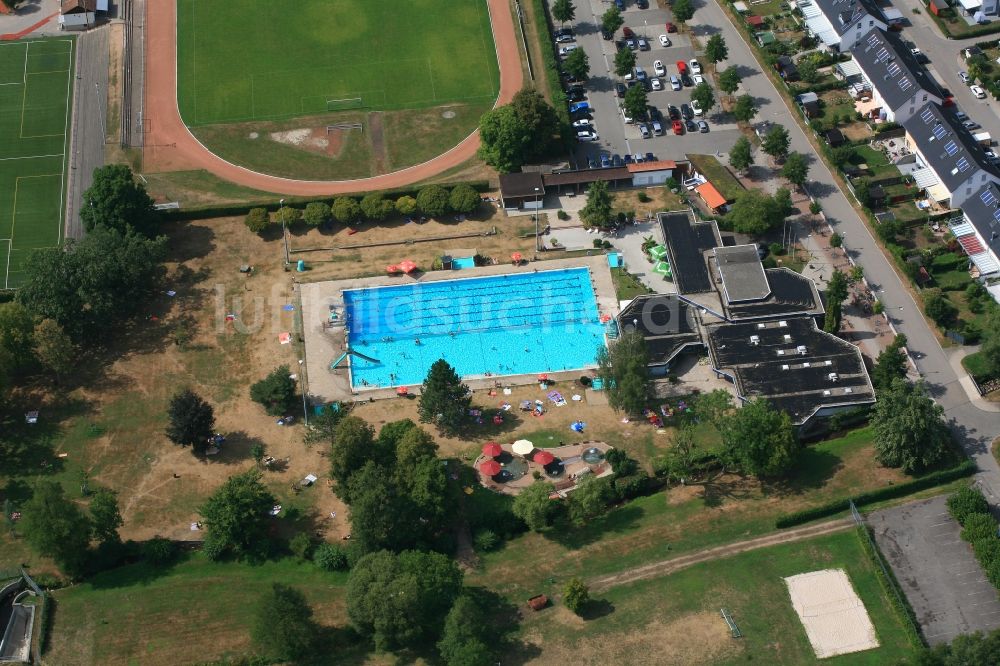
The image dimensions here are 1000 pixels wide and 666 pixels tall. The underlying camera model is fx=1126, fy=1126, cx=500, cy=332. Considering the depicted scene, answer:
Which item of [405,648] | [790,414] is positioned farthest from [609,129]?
[405,648]

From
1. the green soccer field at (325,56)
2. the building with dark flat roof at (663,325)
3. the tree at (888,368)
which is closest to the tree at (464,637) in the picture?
the building with dark flat roof at (663,325)

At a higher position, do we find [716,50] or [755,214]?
[716,50]

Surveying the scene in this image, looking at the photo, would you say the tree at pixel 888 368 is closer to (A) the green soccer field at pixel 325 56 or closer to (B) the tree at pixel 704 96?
(B) the tree at pixel 704 96

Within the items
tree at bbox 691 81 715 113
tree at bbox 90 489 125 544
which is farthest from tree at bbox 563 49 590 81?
tree at bbox 90 489 125 544

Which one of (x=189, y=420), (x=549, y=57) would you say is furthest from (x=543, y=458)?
(x=549, y=57)

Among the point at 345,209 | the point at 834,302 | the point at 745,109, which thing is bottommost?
the point at 834,302

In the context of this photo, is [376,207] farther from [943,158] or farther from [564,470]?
[943,158]
